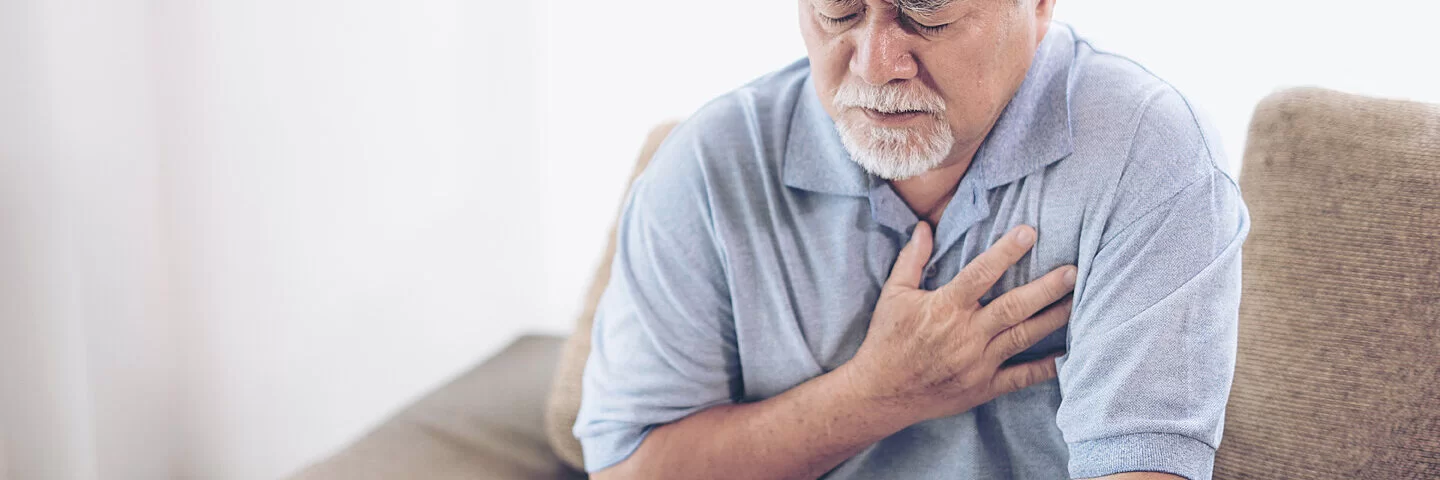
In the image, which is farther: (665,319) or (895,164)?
(665,319)

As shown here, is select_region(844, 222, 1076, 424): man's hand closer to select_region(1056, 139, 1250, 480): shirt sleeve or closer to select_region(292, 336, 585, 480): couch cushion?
select_region(1056, 139, 1250, 480): shirt sleeve

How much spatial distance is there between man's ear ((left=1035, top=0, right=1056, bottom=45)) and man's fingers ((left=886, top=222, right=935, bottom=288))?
0.70 feet

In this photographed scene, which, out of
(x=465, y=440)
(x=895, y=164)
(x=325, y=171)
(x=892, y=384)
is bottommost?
(x=465, y=440)

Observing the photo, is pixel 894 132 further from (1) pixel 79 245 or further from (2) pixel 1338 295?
(1) pixel 79 245

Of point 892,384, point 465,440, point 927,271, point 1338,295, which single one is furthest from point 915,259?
point 465,440

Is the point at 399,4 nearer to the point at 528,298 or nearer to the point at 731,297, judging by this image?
the point at 528,298

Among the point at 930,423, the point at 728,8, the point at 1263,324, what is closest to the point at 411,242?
the point at 728,8

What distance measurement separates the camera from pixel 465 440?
143cm

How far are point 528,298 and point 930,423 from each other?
126 centimetres

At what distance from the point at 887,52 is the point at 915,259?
22 centimetres

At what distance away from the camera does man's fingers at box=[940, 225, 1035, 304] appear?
38.5 inches

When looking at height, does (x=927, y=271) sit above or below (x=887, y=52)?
below

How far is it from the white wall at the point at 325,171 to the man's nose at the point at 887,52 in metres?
0.79

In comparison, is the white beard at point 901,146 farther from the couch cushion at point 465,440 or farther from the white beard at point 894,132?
the couch cushion at point 465,440
